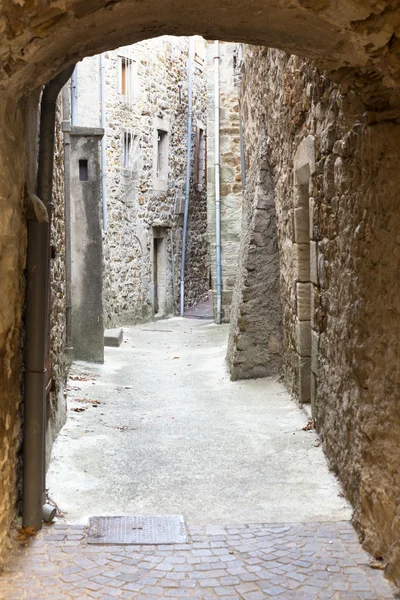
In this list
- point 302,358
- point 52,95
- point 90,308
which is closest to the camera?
point 52,95

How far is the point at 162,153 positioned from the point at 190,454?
12.4 metres

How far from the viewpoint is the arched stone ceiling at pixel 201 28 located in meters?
2.49

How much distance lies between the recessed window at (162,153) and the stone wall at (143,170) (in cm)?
11

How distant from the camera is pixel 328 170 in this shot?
438 centimetres

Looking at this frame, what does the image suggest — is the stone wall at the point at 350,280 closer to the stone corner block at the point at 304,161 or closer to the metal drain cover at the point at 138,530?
the stone corner block at the point at 304,161

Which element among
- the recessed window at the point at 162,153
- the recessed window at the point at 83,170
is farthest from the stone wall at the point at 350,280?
the recessed window at the point at 162,153

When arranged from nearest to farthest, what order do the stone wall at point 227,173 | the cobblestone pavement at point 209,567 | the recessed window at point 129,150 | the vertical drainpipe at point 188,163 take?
the cobblestone pavement at point 209,567, the stone wall at point 227,173, the recessed window at point 129,150, the vertical drainpipe at point 188,163

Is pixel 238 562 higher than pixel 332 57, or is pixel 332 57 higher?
pixel 332 57

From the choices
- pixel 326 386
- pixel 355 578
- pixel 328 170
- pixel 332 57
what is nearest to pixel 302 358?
pixel 326 386

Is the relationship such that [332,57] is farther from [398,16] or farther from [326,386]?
[326,386]

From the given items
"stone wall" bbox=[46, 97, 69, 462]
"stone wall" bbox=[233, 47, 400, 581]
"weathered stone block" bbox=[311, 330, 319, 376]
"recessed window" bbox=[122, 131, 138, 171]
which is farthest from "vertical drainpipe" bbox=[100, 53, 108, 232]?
"weathered stone block" bbox=[311, 330, 319, 376]

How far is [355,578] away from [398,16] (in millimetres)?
2245

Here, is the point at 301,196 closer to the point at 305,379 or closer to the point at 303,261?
the point at 303,261

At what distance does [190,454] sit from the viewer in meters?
4.94
